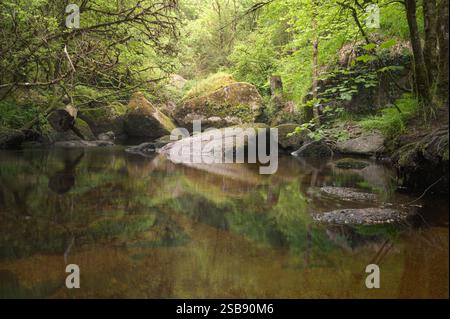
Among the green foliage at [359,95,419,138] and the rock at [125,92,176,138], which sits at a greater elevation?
the rock at [125,92,176,138]

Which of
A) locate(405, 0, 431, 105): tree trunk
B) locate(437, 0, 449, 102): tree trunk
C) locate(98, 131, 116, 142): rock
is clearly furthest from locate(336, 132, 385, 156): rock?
locate(98, 131, 116, 142): rock

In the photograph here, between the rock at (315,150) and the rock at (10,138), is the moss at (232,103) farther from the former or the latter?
the rock at (10,138)

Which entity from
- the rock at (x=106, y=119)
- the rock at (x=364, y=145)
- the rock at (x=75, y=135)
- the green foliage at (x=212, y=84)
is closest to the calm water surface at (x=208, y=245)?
the rock at (x=364, y=145)

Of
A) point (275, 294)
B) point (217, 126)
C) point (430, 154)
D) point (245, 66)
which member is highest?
point (245, 66)

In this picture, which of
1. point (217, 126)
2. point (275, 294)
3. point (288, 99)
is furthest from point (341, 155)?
point (275, 294)

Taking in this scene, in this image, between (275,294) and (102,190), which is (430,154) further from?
(102,190)

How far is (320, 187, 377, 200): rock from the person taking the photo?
4.72 metres

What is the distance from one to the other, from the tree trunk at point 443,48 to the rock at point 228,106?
11.6 meters

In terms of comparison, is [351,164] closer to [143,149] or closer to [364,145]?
[364,145]

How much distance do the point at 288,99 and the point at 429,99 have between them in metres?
10.9

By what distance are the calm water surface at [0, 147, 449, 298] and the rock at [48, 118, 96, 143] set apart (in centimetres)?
1029

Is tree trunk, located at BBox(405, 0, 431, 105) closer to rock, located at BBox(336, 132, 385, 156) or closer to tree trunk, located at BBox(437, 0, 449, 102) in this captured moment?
tree trunk, located at BBox(437, 0, 449, 102)

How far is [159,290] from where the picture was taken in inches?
90.5

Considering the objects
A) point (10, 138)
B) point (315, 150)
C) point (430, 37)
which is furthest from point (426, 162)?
point (10, 138)
